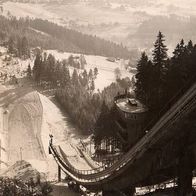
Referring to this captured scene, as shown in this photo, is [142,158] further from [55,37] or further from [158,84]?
[55,37]

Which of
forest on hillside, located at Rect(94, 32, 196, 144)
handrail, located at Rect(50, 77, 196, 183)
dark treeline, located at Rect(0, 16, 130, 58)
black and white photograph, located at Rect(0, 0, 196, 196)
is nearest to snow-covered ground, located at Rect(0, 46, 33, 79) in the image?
black and white photograph, located at Rect(0, 0, 196, 196)

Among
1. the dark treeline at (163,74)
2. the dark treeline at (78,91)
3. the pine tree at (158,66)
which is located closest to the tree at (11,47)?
the dark treeline at (78,91)

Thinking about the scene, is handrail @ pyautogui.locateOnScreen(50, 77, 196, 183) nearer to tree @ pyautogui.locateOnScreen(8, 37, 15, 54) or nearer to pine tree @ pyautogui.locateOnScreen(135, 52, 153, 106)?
pine tree @ pyautogui.locateOnScreen(135, 52, 153, 106)


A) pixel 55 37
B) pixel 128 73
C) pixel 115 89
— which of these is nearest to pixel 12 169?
pixel 115 89

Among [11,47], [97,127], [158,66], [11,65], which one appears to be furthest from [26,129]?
[11,47]

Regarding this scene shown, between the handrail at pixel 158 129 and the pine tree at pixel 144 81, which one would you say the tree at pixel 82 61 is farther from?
the handrail at pixel 158 129

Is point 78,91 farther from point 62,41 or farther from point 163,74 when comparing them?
point 62,41
